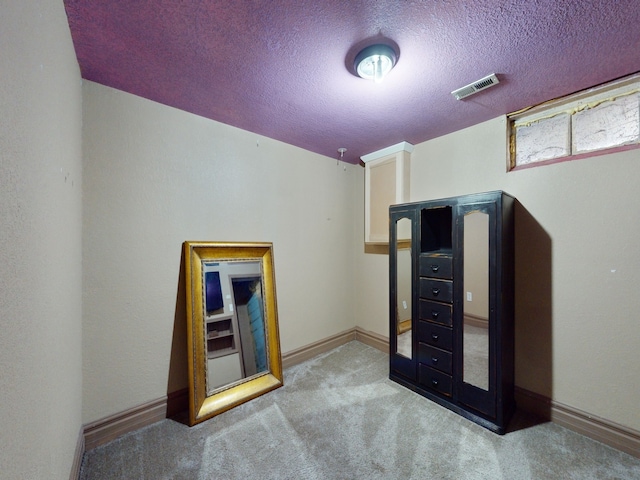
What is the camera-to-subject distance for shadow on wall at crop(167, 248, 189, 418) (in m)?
1.98

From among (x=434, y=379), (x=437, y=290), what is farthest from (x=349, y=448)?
(x=437, y=290)

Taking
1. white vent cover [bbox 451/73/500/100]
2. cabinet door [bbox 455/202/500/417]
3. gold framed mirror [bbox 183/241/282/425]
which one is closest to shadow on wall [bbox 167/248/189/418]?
gold framed mirror [bbox 183/241/282/425]

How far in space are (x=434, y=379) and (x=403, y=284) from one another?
0.81 m

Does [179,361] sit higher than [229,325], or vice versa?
[229,325]

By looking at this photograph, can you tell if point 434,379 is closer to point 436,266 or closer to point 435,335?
point 435,335

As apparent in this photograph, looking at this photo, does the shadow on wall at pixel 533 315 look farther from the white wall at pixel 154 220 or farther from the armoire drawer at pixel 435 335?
the white wall at pixel 154 220

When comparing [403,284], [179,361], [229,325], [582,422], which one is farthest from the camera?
[403,284]

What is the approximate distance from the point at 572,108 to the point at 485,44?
110cm

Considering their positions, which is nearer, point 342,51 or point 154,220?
point 342,51

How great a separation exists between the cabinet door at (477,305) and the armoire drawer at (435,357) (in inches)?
3.6

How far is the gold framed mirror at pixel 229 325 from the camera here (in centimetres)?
196

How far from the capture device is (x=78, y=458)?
4.76 feet

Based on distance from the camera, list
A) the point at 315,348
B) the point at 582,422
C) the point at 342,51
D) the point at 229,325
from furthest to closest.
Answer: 1. the point at 315,348
2. the point at 229,325
3. the point at 582,422
4. the point at 342,51

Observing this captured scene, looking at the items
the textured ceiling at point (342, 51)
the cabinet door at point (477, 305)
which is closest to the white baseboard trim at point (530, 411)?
the cabinet door at point (477, 305)
